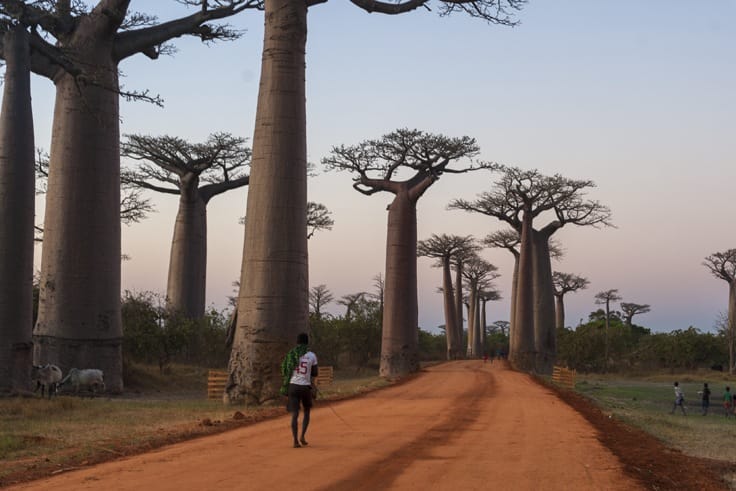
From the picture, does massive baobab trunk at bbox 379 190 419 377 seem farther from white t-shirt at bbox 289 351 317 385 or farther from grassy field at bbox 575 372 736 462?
white t-shirt at bbox 289 351 317 385

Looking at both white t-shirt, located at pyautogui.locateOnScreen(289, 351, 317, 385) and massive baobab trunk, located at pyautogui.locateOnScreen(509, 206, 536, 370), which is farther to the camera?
massive baobab trunk, located at pyautogui.locateOnScreen(509, 206, 536, 370)

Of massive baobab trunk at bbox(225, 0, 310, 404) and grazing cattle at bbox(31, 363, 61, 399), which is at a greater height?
massive baobab trunk at bbox(225, 0, 310, 404)

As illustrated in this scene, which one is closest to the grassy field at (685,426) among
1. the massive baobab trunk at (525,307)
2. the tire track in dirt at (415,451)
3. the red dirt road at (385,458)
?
the red dirt road at (385,458)

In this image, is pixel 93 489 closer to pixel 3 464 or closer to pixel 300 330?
pixel 3 464

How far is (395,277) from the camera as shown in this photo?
89.0 feet

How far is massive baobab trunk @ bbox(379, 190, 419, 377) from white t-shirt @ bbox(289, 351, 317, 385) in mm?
18611

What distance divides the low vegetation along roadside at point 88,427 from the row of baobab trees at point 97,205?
1298 millimetres

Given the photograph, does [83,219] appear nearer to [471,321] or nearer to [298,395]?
[298,395]

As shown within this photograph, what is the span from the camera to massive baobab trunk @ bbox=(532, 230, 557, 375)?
37.0 m

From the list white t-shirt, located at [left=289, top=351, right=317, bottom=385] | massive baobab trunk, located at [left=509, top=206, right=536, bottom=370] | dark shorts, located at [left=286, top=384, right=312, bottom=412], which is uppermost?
massive baobab trunk, located at [left=509, top=206, right=536, bottom=370]

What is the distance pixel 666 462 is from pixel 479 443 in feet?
6.14

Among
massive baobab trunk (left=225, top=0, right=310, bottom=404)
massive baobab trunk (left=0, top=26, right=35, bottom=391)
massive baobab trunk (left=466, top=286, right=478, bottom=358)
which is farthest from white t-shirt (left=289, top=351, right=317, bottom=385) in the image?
massive baobab trunk (left=466, top=286, right=478, bottom=358)

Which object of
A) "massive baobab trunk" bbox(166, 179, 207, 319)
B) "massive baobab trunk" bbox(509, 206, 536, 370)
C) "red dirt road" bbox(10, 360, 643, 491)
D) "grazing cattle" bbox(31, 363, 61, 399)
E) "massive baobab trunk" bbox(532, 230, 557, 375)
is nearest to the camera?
"red dirt road" bbox(10, 360, 643, 491)

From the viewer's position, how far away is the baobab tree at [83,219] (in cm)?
1703
